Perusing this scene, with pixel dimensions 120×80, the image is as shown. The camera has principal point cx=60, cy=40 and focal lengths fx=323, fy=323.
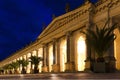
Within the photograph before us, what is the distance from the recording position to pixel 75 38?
42.8 meters

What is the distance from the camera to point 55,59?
156ft

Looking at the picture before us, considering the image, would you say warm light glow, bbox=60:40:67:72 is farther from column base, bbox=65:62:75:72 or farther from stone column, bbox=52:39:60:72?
column base, bbox=65:62:75:72

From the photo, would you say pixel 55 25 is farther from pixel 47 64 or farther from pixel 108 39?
pixel 108 39

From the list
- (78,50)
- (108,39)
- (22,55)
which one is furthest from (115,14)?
(22,55)

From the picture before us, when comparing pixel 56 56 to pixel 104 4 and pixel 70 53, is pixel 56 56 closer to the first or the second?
pixel 70 53

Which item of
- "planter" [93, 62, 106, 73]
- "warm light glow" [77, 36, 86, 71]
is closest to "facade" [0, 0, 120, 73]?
"warm light glow" [77, 36, 86, 71]

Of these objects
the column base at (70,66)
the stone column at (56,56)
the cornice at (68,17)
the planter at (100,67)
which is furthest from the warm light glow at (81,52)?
the planter at (100,67)

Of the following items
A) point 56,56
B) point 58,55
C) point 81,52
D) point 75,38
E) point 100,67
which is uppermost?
point 75,38

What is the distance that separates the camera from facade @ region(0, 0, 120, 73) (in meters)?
33.4

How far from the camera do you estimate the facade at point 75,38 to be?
1315 inches

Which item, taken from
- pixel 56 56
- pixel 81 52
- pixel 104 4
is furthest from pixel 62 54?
pixel 104 4

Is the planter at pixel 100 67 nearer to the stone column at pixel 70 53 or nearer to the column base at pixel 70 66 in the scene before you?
the column base at pixel 70 66

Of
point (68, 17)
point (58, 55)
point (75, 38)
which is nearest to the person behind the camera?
point (75, 38)

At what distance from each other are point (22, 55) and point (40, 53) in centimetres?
1315
